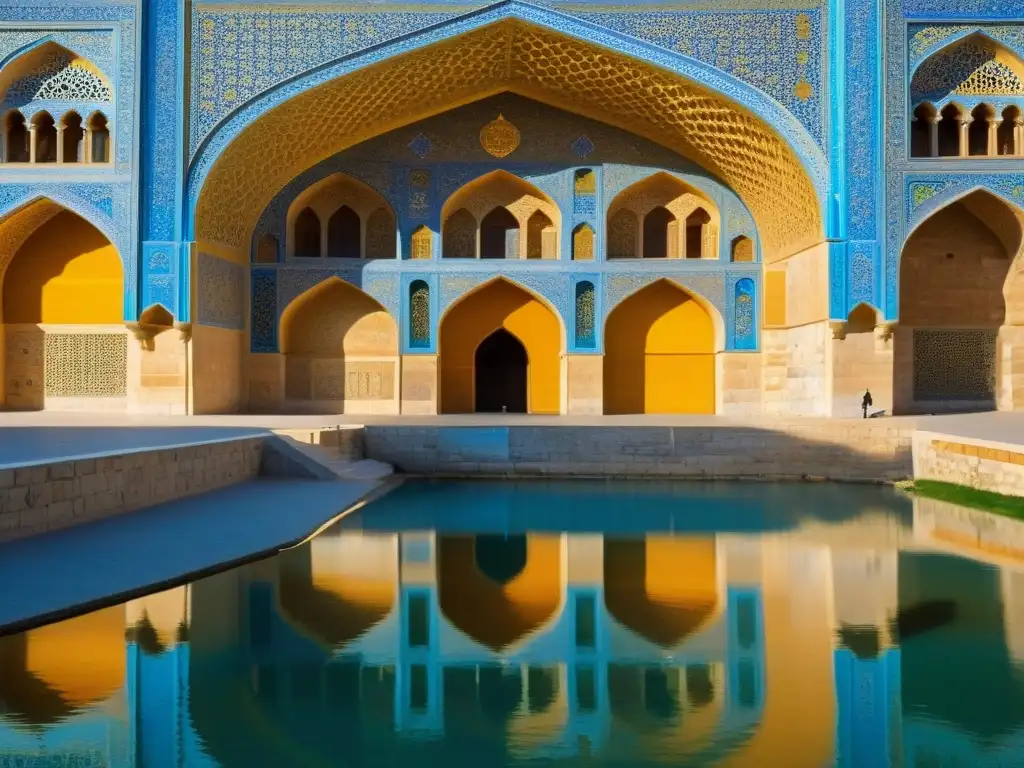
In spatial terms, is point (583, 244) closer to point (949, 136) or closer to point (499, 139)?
point (499, 139)

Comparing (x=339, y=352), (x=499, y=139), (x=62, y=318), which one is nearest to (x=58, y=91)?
(x=62, y=318)

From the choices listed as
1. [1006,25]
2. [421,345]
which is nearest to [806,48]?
[1006,25]

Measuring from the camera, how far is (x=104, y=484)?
516 cm

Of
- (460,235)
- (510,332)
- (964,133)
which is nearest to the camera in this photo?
(964,133)

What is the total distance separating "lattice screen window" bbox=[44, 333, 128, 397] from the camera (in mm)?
11523

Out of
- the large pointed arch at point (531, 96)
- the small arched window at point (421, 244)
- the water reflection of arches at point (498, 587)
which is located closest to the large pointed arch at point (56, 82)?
the large pointed arch at point (531, 96)

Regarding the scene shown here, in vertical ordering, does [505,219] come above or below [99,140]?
below

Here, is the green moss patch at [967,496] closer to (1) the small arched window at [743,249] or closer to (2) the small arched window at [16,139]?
(1) the small arched window at [743,249]

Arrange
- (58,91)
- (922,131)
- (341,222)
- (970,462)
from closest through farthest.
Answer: (970,462)
(58,91)
(922,131)
(341,222)

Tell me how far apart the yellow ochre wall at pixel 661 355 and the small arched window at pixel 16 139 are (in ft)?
21.8

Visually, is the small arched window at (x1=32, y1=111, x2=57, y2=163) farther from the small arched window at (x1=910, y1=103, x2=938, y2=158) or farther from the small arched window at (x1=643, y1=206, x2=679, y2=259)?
the small arched window at (x1=910, y1=103, x2=938, y2=158)

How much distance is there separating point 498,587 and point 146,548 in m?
1.55

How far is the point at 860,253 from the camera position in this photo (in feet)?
33.3

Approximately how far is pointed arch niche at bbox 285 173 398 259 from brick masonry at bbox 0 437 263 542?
5490mm
